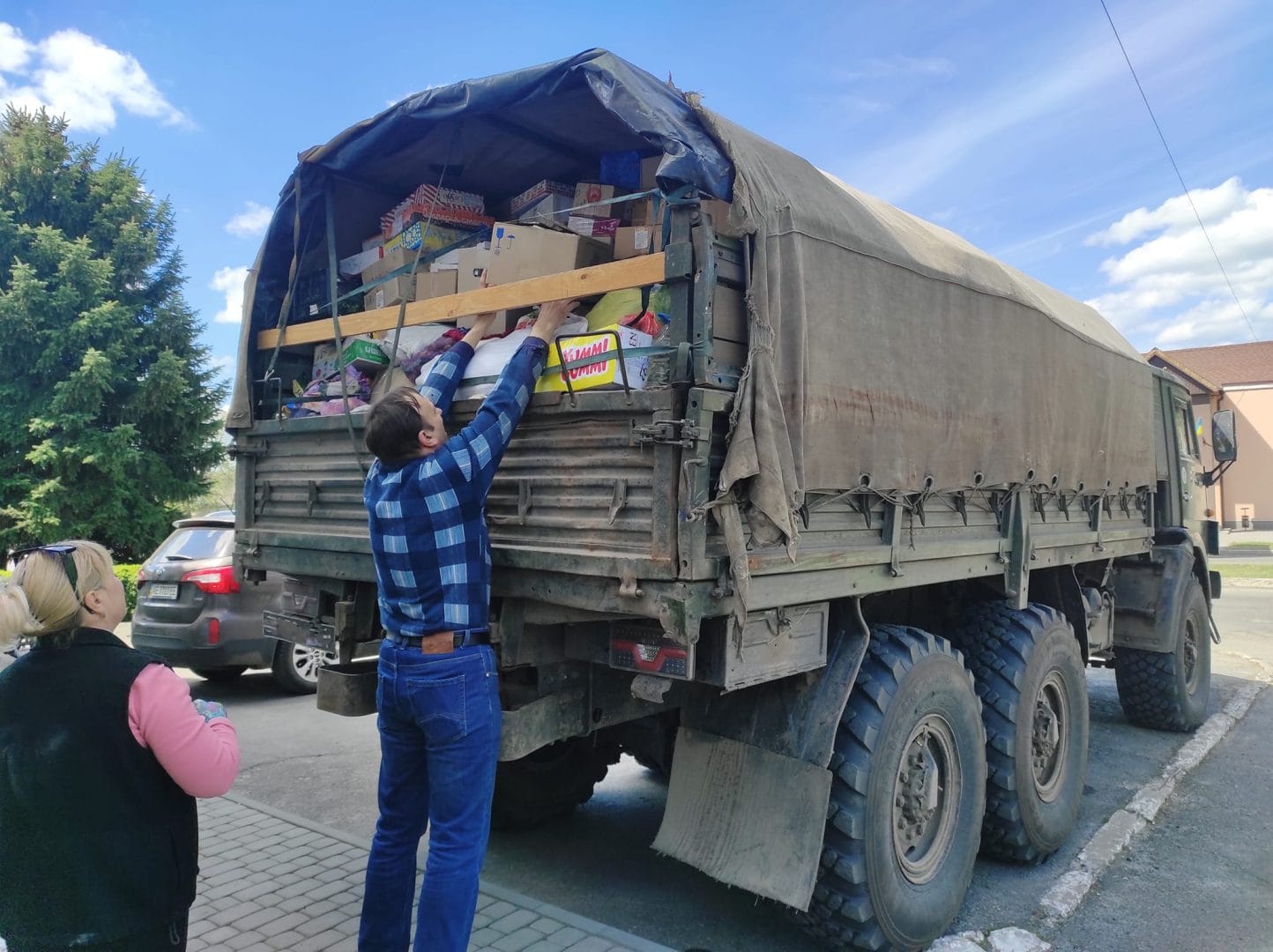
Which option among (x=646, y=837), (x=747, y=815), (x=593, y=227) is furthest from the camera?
(x=646, y=837)

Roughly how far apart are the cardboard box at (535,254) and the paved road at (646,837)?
2.76 metres

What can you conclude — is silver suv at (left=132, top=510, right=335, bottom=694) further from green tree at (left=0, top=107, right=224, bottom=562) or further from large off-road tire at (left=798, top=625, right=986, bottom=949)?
green tree at (left=0, top=107, right=224, bottom=562)

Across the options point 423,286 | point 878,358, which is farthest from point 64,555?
point 878,358

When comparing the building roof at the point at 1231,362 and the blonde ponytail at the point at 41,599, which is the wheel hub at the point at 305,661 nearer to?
the blonde ponytail at the point at 41,599

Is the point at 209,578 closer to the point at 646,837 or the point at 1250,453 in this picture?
the point at 646,837

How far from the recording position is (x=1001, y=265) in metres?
4.80

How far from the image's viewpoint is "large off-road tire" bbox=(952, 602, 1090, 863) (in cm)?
421

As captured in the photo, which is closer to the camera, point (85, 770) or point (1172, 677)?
point (85, 770)

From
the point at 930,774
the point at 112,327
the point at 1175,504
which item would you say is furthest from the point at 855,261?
the point at 112,327

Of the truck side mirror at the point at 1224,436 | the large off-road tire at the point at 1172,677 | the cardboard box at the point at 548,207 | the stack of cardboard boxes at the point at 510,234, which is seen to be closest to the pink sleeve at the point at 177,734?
the stack of cardboard boxes at the point at 510,234

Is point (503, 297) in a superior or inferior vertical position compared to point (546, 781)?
superior

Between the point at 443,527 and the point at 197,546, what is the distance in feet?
19.8

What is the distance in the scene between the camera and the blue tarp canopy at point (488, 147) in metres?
2.85

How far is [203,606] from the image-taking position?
7.57 metres
